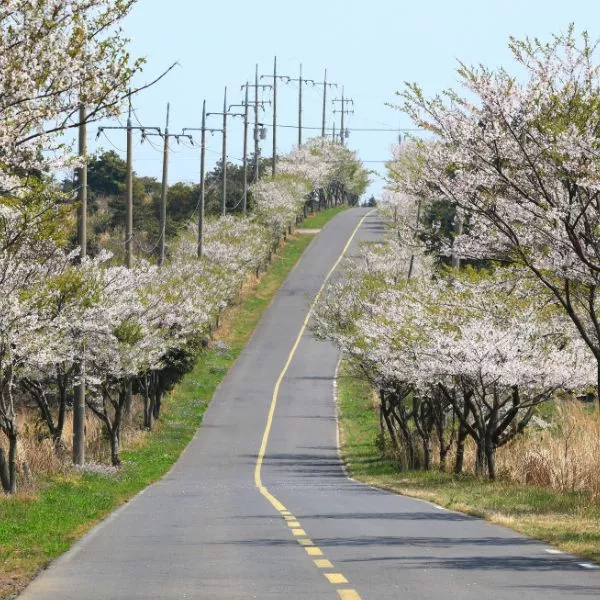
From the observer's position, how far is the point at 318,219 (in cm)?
14575

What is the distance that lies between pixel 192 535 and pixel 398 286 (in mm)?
29944

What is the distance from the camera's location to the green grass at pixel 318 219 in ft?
453

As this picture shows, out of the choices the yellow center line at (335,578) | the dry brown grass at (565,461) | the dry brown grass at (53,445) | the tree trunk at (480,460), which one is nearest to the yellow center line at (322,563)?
the yellow center line at (335,578)

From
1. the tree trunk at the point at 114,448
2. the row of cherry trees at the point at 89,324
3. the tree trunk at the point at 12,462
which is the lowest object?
the tree trunk at the point at 114,448

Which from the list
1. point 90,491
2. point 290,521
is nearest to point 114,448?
point 90,491

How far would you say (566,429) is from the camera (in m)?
33.2

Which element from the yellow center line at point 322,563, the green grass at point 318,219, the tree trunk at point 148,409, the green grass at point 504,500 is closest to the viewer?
the yellow center line at point 322,563

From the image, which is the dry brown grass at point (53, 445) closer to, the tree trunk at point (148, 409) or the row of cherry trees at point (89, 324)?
the tree trunk at point (148, 409)

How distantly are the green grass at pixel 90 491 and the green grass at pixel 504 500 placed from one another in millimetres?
6283

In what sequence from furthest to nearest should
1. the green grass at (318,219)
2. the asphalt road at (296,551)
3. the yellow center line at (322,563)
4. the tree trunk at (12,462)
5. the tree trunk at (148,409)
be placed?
the green grass at (318,219) < the tree trunk at (148,409) < the tree trunk at (12,462) < the yellow center line at (322,563) < the asphalt road at (296,551)

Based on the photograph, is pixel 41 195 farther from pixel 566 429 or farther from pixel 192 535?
pixel 566 429

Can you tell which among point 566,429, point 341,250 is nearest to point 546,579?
point 566,429

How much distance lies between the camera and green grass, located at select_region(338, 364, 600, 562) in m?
18.3

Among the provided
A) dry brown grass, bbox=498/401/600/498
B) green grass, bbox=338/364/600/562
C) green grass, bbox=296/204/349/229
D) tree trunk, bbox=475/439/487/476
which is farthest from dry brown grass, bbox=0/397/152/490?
green grass, bbox=296/204/349/229
